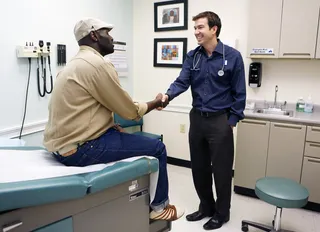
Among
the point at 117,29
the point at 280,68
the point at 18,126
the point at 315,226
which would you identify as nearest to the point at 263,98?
the point at 280,68

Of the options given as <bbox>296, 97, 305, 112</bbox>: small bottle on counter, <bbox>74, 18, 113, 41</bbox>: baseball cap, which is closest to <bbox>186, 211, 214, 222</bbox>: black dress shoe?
<bbox>296, 97, 305, 112</bbox>: small bottle on counter

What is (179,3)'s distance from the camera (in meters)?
3.55

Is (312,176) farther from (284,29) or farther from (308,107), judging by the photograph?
(284,29)

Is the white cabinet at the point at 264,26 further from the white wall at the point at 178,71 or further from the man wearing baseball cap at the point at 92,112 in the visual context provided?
the man wearing baseball cap at the point at 92,112

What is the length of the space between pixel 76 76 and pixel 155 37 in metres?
2.56

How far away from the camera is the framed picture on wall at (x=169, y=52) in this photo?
3.62 m

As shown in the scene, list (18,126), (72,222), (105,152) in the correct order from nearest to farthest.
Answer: (72,222)
(105,152)
(18,126)

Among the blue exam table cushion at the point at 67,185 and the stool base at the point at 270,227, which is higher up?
the blue exam table cushion at the point at 67,185

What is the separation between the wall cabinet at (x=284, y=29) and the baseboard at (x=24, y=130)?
7.54ft

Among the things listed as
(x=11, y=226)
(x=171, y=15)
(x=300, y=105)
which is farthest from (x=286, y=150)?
(x=11, y=226)

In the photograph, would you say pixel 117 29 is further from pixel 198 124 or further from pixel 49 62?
pixel 198 124

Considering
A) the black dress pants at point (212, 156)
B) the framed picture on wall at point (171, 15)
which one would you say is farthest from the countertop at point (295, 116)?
the framed picture on wall at point (171, 15)

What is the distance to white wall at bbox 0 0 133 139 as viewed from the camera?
239cm

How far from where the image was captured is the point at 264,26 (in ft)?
9.42
